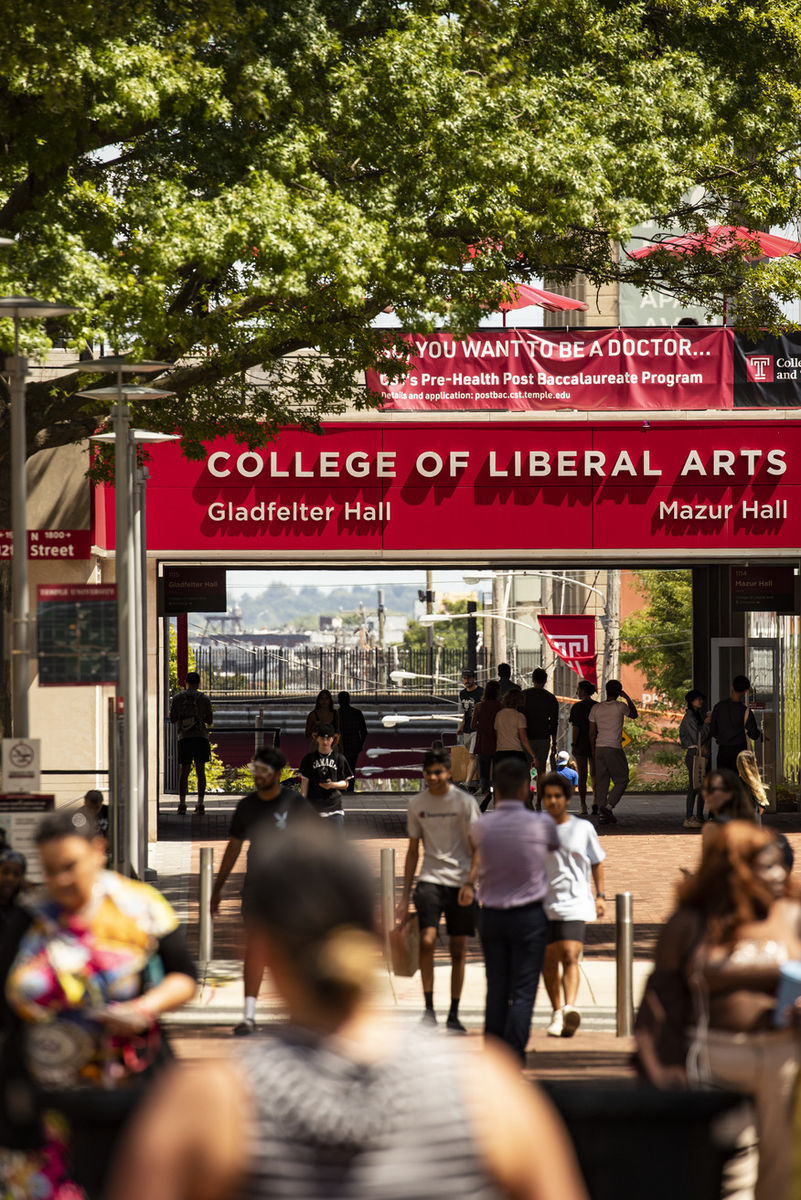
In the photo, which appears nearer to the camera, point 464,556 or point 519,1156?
point 519,1156

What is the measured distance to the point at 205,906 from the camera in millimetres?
11914

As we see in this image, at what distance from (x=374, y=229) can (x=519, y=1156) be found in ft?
36.3

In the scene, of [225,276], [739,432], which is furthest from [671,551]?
[225,276]

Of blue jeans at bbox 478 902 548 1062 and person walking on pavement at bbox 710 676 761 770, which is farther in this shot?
person walking on pavement at bbox 710 676 761 770

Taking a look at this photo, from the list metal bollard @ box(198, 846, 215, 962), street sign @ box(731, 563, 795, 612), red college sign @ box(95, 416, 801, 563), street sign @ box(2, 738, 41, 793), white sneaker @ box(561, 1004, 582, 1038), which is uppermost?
red college sign @ box(95, 416, 801, 563)

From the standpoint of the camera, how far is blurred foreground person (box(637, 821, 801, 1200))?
519cm

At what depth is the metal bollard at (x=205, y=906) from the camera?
1184 cm

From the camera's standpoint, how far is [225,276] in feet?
44.8

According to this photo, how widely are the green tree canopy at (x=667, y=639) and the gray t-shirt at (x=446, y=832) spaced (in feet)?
163

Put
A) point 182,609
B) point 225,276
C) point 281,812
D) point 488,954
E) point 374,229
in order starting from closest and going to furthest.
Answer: point 488,954 < point 281,812 < point 374,229 < point 225,276 < point 182,609

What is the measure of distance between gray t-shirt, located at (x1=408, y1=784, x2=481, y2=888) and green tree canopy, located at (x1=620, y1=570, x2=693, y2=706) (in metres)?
49.7

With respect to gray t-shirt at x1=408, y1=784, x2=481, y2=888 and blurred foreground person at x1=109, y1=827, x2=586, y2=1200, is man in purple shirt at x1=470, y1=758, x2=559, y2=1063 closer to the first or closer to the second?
gray t-shirt at x1=408, y1=784, x2=481, y2=888

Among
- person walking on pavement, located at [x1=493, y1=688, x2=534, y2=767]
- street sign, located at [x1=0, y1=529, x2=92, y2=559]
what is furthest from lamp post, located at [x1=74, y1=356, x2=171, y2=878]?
person walking on pavement, located at [x1=493, y1=688, x2=534, y2=767]

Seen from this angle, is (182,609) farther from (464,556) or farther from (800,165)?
(800,165)
